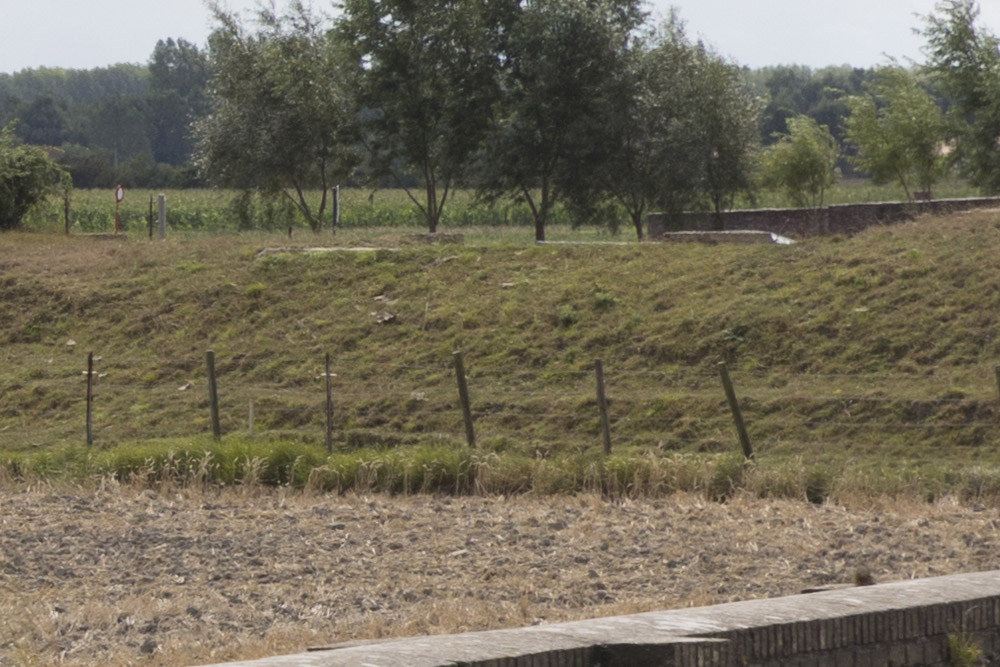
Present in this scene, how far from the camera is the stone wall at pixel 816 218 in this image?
31.1 meters

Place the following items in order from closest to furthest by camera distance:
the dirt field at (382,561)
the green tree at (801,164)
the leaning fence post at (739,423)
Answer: the dirt field at (382,561) → the leaning fence post at (739,423) → the green tree at (801,164)

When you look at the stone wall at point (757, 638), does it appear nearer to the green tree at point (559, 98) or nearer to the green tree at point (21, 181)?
the green tree at point (559, 98)

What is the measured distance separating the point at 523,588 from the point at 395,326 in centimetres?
1606

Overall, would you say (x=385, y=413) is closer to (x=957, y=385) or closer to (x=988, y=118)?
(x=957, y=385)

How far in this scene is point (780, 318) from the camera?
71.6 ft

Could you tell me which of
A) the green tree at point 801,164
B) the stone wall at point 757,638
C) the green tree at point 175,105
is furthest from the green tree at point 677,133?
the green tree at point 175,105

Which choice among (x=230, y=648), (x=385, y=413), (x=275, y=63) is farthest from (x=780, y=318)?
(x=275, y=63)

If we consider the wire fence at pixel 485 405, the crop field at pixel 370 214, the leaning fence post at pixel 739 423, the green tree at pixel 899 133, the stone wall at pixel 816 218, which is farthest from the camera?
the crop field at pixel 370 214

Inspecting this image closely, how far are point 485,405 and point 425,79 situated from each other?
1892 centimetres

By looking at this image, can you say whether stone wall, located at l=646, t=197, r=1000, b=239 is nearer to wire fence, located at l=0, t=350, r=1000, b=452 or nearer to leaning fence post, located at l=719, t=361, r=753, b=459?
wire fence, located at l=0, t=350, r=1000, b=452

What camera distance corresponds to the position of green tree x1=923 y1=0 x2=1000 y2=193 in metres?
36.8

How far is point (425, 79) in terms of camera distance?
3722 cm

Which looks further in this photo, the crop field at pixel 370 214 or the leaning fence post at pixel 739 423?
the crop field at pixel 370 214

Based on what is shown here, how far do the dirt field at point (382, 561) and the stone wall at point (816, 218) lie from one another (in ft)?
61.9
